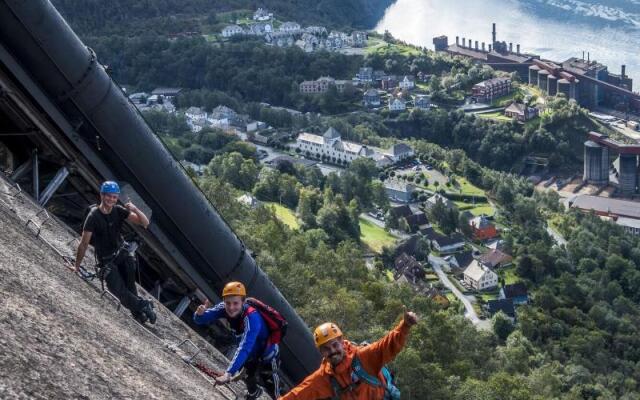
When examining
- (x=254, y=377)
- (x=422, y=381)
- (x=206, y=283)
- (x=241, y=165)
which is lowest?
(x=241, y=165)

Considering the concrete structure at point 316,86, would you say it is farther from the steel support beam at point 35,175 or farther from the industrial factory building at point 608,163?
the steel support beam at point 35,175

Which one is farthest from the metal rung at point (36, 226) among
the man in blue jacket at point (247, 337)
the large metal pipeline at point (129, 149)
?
the large metal pipeline at point (129, 149)

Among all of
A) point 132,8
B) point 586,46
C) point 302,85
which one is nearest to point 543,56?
point 586,46

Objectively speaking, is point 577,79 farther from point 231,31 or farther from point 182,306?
point 182,306

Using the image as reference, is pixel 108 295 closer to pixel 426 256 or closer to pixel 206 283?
pixel 206 283

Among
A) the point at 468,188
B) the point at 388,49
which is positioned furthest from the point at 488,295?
the point at 388,49

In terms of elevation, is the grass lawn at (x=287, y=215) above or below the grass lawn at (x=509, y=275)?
above

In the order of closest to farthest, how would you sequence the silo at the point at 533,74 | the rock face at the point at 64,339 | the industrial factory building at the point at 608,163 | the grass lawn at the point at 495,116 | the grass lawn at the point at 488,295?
the rock face at the point at 64,339, the grass lawn at the point at 488,295, the industrial factory building at the point at 608,163, the grass lawn at the point at 495,116, the silo at the point at 533,74
